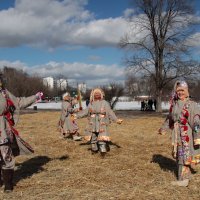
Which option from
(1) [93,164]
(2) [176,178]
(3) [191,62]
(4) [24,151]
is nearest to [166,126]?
(2) [176,178]

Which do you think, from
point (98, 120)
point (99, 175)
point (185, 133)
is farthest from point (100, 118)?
point (185, 133)

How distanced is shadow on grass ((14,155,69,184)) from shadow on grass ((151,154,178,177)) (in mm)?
2255

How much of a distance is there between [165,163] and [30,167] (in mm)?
3063

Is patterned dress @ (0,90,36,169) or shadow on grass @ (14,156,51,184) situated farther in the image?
shadow on grass @ (14,156,51,184)

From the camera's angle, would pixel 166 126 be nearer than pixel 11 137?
No

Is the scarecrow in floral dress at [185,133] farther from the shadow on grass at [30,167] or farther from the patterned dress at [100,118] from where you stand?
the patterned dress at [100,118]

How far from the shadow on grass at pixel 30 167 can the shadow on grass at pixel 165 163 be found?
226 cm

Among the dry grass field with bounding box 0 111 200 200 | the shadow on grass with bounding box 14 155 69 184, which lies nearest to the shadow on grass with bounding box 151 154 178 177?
the dry grass field with bounding box 0 111 200 200

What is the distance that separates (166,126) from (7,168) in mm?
3136

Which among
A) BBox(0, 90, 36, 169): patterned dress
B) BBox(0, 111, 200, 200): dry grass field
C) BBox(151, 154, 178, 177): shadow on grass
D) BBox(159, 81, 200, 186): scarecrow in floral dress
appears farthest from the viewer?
BBox(151, 154, 178, 177): shadow on grass

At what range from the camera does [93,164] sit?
9.23 metres

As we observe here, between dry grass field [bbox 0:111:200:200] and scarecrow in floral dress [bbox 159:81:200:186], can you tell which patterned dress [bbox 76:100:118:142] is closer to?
dry grass field [bbox 0:111:200:200]

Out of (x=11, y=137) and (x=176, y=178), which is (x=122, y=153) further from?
(x=11, y=137)

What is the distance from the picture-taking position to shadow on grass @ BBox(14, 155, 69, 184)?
8.21m
